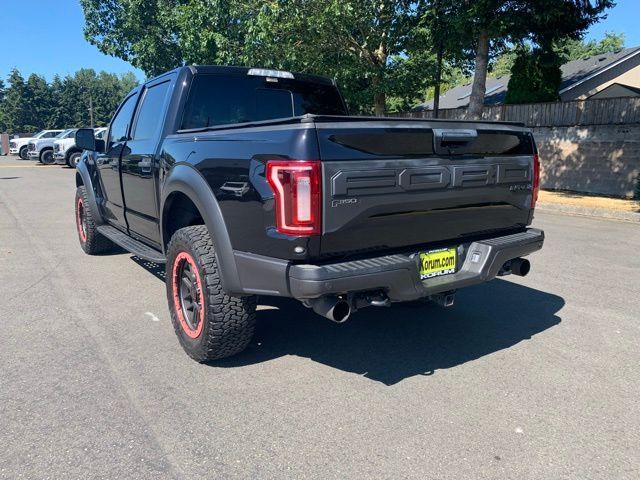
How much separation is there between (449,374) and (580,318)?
1788mm

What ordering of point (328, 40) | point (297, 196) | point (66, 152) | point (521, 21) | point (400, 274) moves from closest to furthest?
point (297, 196), point (400, 274), point (521, 21), point (328, 40), point (66, 152)

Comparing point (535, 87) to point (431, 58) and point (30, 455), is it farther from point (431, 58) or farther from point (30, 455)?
point (30, 455)

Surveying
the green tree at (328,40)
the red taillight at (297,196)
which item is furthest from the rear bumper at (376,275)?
the green tree at (328,40)

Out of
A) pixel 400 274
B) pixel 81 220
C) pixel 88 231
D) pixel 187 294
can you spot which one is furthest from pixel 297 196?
pixel 81 220

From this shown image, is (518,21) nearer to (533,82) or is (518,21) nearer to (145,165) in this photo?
(533,82)

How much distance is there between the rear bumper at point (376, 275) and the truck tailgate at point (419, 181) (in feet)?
0.39

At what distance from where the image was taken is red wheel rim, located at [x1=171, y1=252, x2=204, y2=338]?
355cm

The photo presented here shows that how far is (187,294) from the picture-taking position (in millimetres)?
3828

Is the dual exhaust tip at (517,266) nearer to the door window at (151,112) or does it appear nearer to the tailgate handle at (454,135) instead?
the tailgate handle at (454,135)

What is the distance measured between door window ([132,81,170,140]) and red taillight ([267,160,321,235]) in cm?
208

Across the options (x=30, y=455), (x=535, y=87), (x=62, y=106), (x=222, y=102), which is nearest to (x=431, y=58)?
(x=535, y=87)

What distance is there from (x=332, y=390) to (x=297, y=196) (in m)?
1.31

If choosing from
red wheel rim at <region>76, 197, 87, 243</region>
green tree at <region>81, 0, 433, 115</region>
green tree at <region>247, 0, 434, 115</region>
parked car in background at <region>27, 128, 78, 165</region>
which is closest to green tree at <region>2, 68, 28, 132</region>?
parked car in background at <region>27, 128, 78, 165</region>

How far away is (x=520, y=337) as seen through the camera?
412cm
